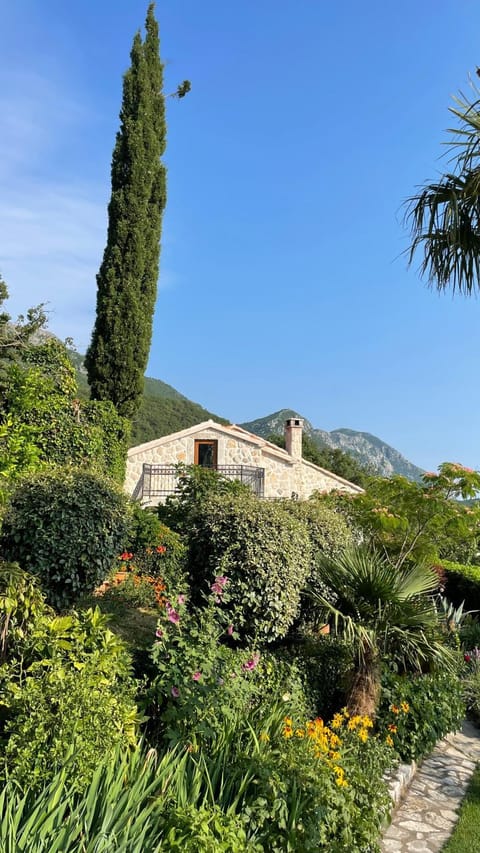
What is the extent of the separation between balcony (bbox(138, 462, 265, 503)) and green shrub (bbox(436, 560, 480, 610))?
33.0 ft

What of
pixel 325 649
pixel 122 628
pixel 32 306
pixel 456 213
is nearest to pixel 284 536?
pixel 325 649

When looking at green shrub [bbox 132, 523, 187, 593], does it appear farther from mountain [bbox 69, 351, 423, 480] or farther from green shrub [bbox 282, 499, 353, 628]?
mountain [bbox 69, 351, 423, 480]

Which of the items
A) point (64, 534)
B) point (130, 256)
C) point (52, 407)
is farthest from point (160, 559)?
point (130, 256)

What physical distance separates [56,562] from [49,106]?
5.97 m

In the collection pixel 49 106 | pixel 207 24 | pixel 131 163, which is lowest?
pixel 49 106

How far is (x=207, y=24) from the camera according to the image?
7.46 metres

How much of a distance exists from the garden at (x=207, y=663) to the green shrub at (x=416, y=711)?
22mm

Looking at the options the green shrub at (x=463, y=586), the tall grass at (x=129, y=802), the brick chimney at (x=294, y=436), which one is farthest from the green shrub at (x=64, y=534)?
the brick chimney at (x=294, y=436)

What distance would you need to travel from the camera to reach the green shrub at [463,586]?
35.9ft

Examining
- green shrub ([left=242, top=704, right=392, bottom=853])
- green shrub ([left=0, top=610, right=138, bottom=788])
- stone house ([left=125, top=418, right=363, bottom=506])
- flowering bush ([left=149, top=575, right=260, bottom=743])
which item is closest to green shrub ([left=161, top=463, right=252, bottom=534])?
flowering bush ([left=149, top=575, right=260, bottom=743])

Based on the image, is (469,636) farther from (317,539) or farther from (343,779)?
(343,779)

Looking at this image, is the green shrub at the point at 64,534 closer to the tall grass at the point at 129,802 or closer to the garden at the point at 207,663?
the garden at the point at 207,663

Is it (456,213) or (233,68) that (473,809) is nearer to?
(456,213)

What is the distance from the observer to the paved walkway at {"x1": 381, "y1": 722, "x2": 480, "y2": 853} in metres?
4.04
